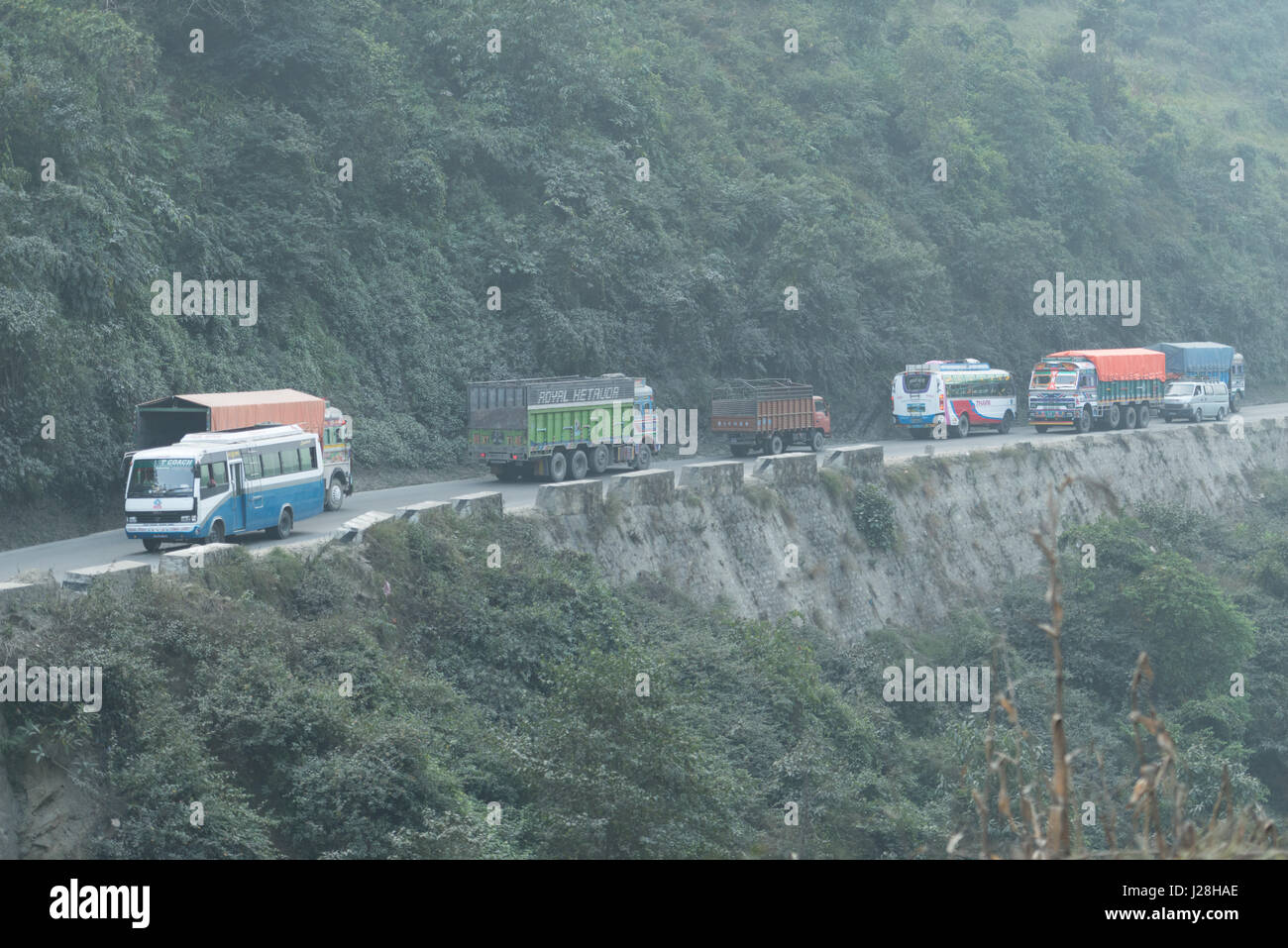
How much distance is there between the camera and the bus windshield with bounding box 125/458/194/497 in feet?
68.2

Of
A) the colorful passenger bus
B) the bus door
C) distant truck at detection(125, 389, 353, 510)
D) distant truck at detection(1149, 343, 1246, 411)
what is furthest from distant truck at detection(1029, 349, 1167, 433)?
the bus door

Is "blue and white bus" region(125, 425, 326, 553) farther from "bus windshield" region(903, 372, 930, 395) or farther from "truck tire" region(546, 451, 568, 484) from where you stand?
"bus windshield" region(903, 372, 930, 395)

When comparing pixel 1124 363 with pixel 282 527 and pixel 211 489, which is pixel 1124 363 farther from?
pixel 211 489

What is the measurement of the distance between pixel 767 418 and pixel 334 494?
12.9 m

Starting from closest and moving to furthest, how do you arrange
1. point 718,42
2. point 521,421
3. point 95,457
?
point 95,457 < point 521,421 < point 718,42

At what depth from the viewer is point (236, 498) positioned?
21.5 meters

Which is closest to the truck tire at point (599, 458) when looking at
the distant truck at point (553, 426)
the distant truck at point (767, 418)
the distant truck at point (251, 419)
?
the distant truck at point (553, 426)

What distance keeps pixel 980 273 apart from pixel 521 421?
1046 inches

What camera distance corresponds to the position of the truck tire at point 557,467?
29.6 metres

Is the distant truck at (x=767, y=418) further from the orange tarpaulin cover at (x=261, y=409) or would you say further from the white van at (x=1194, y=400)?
the white van at (x=1194, y=400)

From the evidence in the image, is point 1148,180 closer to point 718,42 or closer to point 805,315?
point 718,42

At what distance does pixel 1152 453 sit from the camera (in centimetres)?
4038

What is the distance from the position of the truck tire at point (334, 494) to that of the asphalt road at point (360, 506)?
156 millimetres

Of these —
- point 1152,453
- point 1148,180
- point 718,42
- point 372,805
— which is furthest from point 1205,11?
point 372,805
